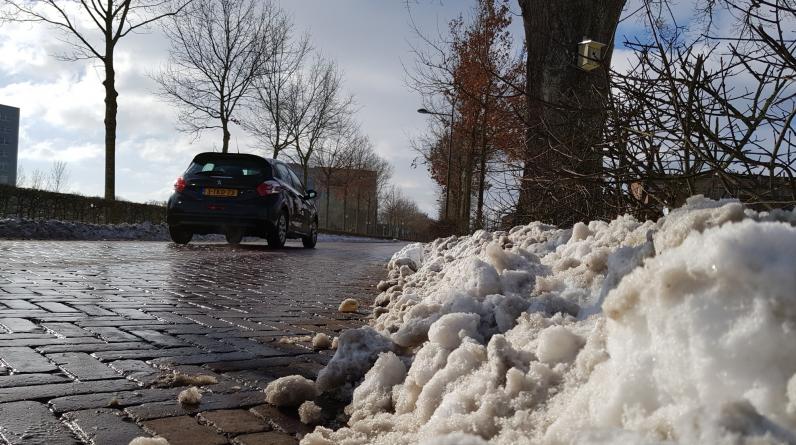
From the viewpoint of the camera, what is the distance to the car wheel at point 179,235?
38.6ft

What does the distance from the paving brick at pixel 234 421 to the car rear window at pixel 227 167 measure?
927cm

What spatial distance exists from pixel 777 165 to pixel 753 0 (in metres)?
0.80

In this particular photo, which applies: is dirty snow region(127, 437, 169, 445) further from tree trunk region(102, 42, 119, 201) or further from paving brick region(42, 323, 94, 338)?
tree trunk region(102, 42, 119, 201)

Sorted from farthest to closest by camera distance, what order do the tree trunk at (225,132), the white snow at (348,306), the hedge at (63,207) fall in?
1. the tree trunk at (225,132)
2. the hedge at (63,207)
3. the white snow at (348,306)

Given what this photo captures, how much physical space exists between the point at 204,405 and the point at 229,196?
29.8 feet

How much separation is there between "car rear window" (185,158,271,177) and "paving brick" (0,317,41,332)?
762 cm

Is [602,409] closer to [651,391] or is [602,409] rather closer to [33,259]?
[651,391]

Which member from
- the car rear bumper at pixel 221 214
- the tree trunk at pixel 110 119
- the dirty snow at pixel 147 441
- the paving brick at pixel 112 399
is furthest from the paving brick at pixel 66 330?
the tree trunk at pixel 110 119

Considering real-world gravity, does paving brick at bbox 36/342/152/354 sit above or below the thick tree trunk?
below

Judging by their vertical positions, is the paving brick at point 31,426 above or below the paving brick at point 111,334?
below

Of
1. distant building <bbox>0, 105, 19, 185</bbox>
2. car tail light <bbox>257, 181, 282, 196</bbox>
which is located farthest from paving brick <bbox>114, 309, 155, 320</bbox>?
distant building <bbox>0, 105, 19, 185</bbox>

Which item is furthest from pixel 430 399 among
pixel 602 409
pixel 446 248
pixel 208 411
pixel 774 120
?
pixel 446 248

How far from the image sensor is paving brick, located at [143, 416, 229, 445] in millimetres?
1808

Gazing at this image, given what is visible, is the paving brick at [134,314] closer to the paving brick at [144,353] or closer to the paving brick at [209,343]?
the paving brick at [209,343]
